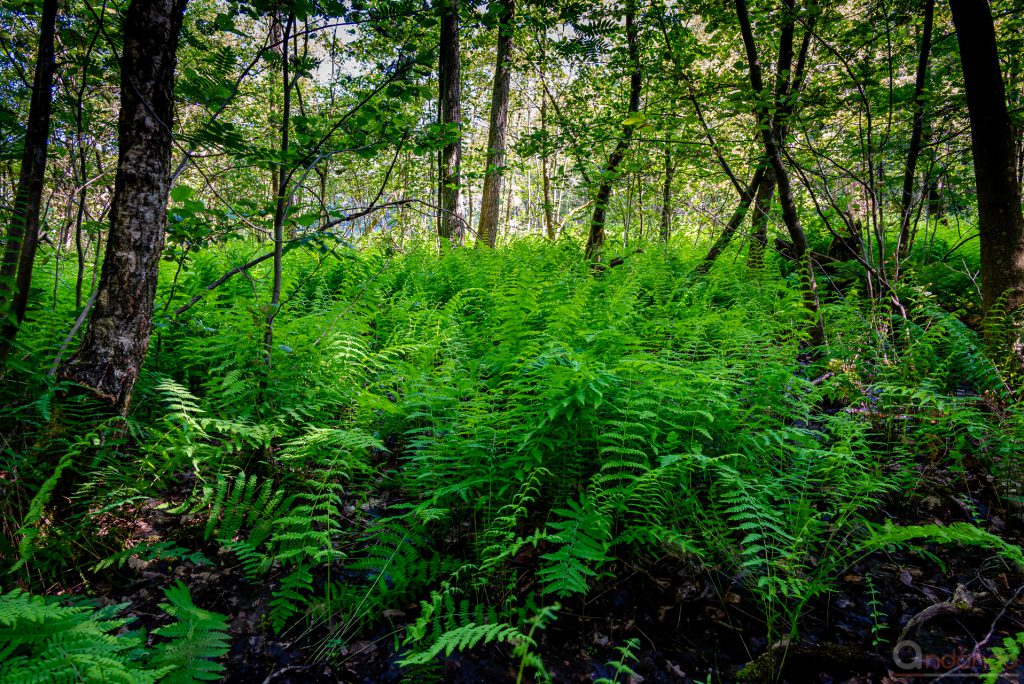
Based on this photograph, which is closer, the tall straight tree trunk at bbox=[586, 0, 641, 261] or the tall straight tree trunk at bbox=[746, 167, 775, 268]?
the tall straight tree trunk at bbox=[586, 0, 641, 261]

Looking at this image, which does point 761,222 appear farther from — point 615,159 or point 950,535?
point 950,535

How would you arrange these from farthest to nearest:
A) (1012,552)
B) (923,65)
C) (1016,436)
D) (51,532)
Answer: (923,65) → (1016,436) → (51,532) → (1012,552)

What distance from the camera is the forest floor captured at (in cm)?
195

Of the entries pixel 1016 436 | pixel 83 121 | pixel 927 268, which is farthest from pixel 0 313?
pixel 927 268

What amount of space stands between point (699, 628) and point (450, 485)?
52.5 inches

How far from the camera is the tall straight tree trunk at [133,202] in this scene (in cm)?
265

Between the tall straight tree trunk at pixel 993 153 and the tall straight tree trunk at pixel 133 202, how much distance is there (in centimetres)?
545

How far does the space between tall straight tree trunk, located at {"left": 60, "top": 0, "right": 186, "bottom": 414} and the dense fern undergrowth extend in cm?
23

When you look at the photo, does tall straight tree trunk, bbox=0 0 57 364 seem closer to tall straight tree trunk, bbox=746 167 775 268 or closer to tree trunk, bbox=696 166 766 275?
tree trunk, bbox=696 166 766 275

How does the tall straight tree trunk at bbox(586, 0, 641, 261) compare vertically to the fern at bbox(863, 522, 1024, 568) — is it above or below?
above

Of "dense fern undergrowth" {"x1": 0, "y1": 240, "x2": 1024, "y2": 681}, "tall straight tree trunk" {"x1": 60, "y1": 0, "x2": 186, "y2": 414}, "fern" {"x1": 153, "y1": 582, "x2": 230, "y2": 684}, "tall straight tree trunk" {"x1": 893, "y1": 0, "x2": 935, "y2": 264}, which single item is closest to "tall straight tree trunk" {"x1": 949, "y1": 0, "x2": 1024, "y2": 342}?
"dense fern undergrowth" {"x1": 0, "y1": 240, "x2": 1024, "y2": 681}

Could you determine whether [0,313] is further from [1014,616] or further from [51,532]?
[1014,616]

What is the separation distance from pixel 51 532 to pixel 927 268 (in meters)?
8.85

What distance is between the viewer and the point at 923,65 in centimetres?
527
